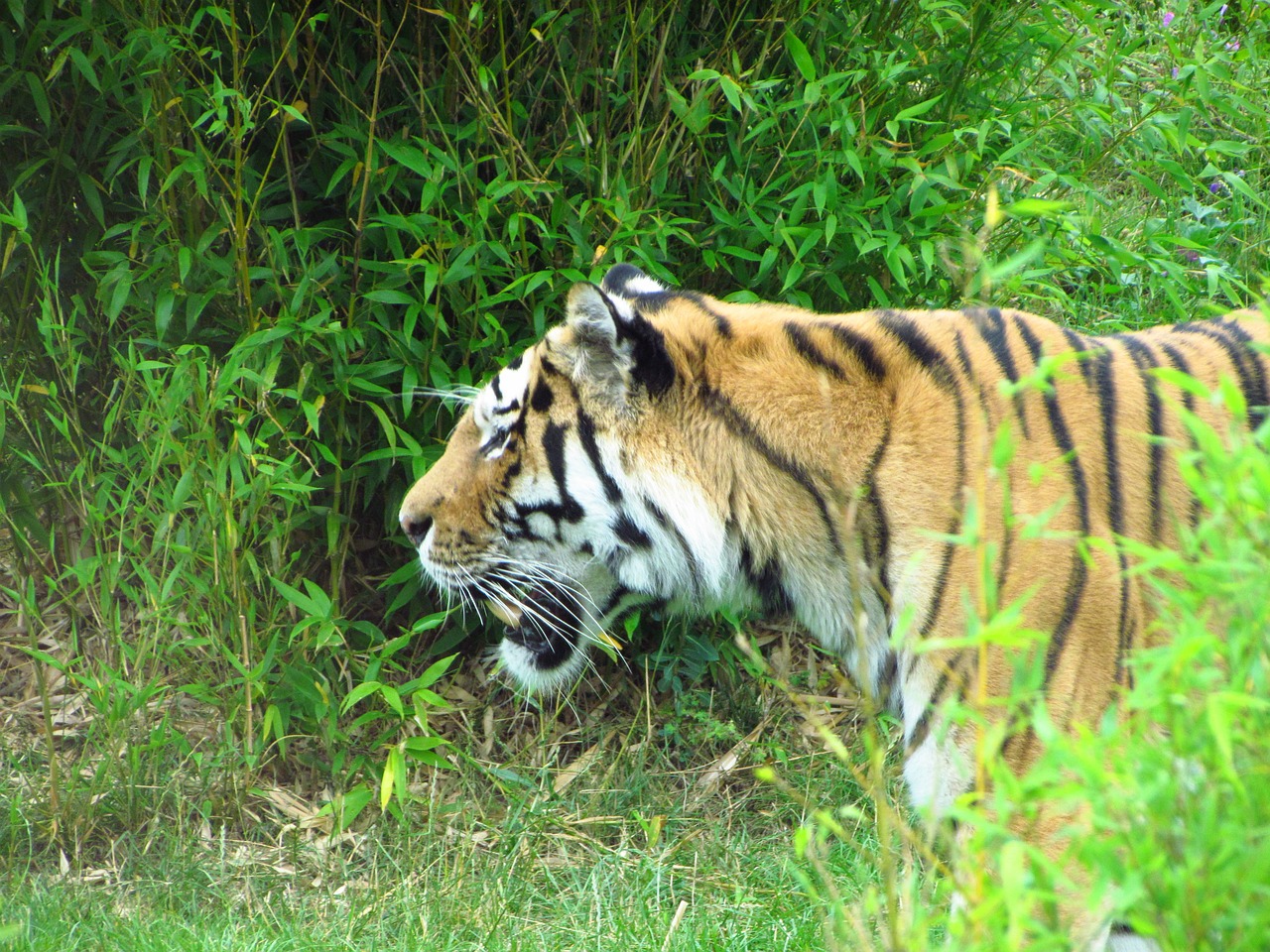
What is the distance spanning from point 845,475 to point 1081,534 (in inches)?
15.7

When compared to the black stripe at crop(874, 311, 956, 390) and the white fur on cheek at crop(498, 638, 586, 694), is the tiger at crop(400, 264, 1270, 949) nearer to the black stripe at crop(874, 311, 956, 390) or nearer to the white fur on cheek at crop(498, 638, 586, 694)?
the black stripe at crop(874, 311, 956, 390)

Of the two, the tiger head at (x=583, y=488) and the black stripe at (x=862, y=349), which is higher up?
the black stripe at (x=862, y=349)

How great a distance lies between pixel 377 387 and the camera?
312 centimetres

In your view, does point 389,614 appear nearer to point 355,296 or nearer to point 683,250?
point 355,296

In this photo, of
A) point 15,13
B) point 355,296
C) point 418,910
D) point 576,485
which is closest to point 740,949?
point 418,910

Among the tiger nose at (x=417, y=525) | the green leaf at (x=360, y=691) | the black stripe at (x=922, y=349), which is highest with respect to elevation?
the black stripe at (x=922, y=349)

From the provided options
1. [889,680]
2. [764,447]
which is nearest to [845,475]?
[764,447]

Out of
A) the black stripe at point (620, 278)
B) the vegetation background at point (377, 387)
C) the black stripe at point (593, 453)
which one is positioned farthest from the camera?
the vegetation background at point (377, 387)

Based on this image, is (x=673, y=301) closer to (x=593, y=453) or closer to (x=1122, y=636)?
(x=593, y=453)

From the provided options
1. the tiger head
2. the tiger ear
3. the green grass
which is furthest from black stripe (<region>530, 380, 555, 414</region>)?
the green grass

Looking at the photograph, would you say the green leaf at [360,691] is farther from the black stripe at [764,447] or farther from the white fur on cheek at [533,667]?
the black stripe at [764,447]

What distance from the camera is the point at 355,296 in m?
3.12

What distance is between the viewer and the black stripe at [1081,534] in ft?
6.68

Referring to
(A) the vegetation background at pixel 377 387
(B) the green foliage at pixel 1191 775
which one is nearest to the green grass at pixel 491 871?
(A) the vegetation background at pixel 377 387
